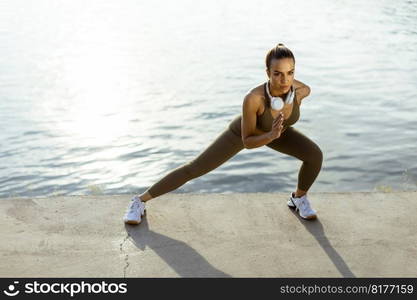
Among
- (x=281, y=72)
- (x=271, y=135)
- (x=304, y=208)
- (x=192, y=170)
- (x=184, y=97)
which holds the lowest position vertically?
(x=184, y=97)

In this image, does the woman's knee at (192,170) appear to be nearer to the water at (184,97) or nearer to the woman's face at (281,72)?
the woman's face at (281,72)

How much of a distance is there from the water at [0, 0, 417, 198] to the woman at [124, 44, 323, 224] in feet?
9.32

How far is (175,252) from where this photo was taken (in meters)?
4.59

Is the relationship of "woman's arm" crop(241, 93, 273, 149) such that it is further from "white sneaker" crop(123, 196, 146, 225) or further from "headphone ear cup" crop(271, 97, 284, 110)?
"white sneaker" crop(123, 196, 146, 225)

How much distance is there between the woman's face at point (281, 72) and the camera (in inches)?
170

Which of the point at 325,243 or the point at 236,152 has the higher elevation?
the point at 236,152

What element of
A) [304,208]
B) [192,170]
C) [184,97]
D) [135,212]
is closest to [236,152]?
[192,170]

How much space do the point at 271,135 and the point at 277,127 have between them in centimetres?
8

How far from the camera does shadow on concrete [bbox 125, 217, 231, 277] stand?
169 inches

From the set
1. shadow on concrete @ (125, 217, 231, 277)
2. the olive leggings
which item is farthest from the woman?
shadow on concrete @ (125, 217, 231, 277)

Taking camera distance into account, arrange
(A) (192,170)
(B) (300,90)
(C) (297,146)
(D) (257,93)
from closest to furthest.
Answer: (D) (257,93) → (B) (300,90) → (C) (297,146) → (A) (192,170)

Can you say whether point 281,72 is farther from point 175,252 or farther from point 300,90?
point 175,252

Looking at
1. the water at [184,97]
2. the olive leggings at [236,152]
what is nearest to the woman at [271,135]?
the olive leggings at [236,152]

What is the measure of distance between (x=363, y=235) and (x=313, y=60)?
1339cm
